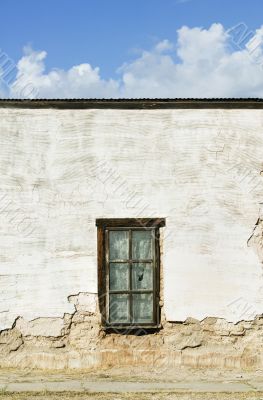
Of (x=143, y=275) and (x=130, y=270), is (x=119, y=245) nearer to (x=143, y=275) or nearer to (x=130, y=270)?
(x=130, y=270)

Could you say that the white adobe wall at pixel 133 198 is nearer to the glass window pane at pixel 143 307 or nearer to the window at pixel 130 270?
the window at pixel 130 270

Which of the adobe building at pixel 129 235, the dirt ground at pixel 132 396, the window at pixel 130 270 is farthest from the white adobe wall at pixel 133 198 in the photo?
the dirt ground at pixel 132 396

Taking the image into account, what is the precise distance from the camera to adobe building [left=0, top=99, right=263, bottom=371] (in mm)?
8227

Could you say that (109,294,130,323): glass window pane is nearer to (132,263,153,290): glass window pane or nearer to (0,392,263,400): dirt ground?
(132,263,153,290): glass window pane

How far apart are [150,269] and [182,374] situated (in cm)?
142

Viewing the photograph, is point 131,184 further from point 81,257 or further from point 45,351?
point 45,351

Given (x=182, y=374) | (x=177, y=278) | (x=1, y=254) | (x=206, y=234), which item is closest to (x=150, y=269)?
(x=177, y=278)

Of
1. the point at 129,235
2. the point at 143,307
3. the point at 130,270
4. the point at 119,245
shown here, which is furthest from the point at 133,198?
the point at 143,307

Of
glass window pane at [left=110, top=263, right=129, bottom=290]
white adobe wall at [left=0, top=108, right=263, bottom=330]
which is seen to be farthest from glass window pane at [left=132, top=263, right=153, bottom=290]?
white adobe wall at [left=0, top=108, right=263, bottom=330]

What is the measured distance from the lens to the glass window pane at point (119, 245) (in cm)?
829

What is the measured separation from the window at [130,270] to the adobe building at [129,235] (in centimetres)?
1

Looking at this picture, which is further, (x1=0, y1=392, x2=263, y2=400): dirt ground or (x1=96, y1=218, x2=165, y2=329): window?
(x1=96, y1=218, x2=165, y2=329): window

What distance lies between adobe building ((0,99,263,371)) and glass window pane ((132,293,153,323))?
0.04ft

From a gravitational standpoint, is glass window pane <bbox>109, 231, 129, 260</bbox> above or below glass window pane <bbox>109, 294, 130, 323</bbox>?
above
